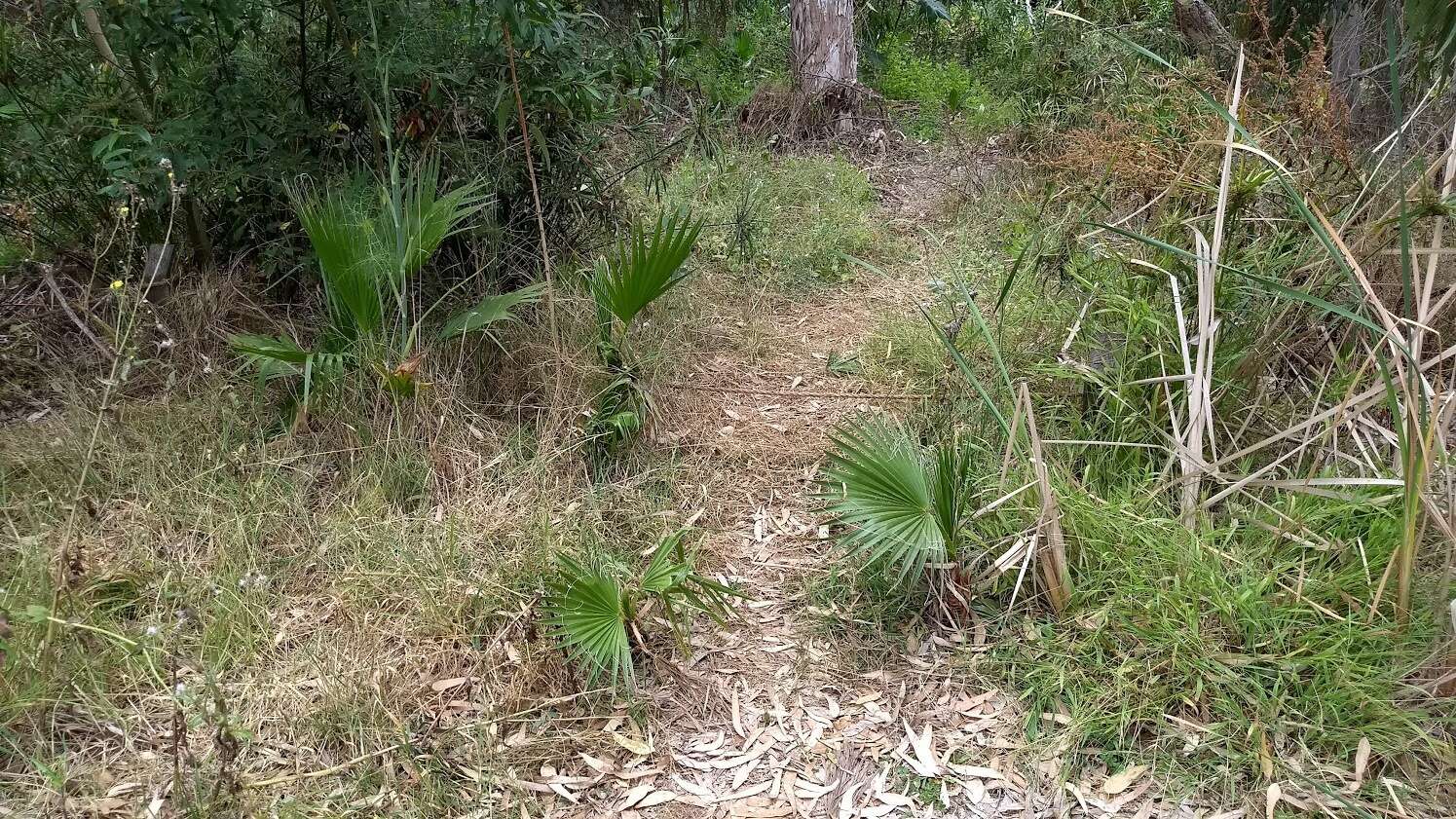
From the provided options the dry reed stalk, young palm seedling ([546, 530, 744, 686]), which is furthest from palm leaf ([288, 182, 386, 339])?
the dry reed stalk

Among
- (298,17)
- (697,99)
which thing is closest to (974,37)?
(697,99)

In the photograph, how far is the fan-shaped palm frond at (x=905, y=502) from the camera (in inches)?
Answer: 106

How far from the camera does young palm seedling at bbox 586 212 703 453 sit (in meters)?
3.35

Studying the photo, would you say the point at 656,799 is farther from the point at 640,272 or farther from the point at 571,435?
the point at 640,272

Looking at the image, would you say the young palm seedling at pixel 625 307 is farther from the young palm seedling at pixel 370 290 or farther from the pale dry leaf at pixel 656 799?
the pale dry leaf at pixel 656 799

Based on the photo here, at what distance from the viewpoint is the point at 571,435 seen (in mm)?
3490

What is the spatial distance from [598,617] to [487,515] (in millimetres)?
708

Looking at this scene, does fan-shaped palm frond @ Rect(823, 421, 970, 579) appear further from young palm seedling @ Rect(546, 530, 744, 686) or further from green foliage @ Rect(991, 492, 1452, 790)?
young palm seedling @ Rect(546, 530, 744, 686)

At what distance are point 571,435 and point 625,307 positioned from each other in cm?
53

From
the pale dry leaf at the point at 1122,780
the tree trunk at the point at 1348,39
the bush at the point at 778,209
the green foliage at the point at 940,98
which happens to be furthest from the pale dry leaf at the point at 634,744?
the green foliage at the point at 940,98

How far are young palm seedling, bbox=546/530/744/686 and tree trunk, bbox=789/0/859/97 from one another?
19.6 ft

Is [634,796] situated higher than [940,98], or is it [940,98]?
[940,98]

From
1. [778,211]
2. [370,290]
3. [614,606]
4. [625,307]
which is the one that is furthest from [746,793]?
[778,211]

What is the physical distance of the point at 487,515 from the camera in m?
3.11
